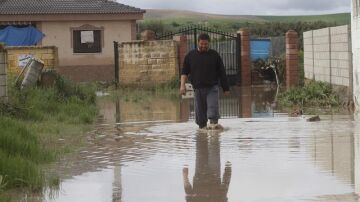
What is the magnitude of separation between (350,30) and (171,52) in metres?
12.0

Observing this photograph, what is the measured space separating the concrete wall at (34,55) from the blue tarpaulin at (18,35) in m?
11.3

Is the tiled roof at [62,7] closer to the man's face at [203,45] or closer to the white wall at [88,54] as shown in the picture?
the white wall at [88,54]

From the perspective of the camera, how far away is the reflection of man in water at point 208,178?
24.1 feet

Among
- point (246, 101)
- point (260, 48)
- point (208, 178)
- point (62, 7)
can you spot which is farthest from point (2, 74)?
point (62, 7)

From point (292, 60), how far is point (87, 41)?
45.9 ft

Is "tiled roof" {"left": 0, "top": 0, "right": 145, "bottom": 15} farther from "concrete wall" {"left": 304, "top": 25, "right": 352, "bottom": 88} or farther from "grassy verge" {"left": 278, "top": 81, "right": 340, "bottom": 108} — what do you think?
"grassy verge" {"left": 278, "top": 81, "right": 340, "bottom": 108}

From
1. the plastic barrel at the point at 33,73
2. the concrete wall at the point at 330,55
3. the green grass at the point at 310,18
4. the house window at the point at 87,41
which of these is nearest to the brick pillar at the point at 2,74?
the plastic barrel at the point at 33,73

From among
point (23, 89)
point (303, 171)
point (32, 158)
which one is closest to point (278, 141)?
point (303, 171)

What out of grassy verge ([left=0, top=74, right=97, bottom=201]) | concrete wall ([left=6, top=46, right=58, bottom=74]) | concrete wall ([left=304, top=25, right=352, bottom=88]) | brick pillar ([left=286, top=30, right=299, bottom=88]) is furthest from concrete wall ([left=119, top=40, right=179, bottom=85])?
grassy verge ([left=0, top=74, right=97, bottom=201])

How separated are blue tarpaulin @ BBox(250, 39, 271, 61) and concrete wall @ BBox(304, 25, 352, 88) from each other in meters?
8.16

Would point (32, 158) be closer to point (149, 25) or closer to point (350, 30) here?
point (350, 30)

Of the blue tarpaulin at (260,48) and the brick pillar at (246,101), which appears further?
the blue tarpaulin at (260,48)

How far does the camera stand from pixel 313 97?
730 inches

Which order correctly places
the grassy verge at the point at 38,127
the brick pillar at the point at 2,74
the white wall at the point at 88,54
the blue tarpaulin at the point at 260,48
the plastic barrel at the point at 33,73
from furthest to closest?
the white wall at the point at 88,54, the blue tarpaulin at the point at 260,48, the plastic barrel at the point at 33,73, the brick pillar at the point at 2,74, the grassy verge at the point at 38,127
